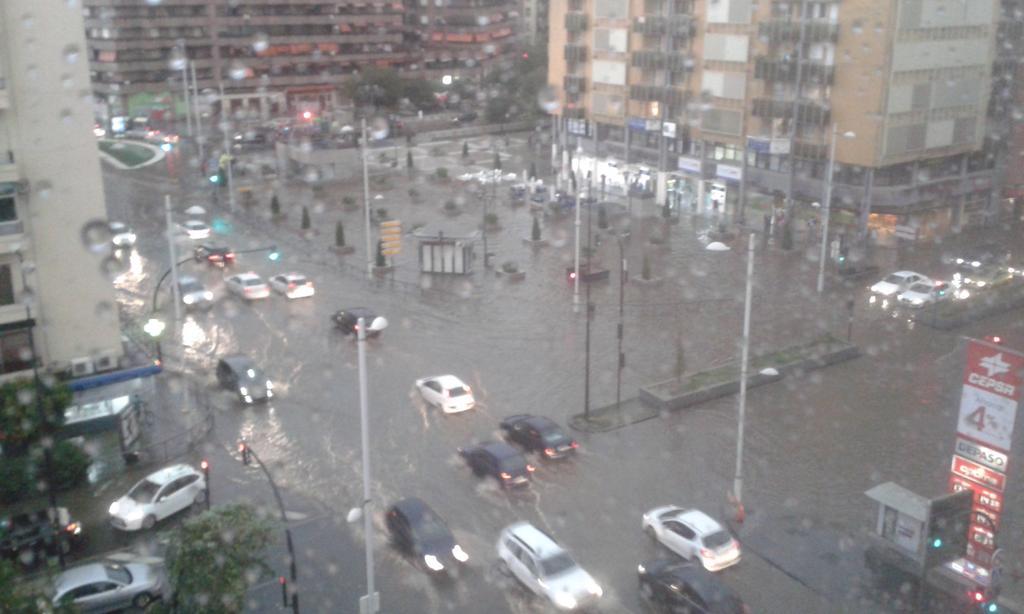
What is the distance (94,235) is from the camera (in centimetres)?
1490

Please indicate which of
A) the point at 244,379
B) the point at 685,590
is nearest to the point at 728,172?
the point at 244,379

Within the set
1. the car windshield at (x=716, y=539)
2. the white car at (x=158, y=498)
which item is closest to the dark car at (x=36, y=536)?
the white car at (x=158, y=498)

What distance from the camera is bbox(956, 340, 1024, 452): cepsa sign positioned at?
1043cm

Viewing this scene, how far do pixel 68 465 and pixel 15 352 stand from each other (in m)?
2.29

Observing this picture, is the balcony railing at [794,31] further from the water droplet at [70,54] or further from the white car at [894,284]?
the water droplet at [70,54]

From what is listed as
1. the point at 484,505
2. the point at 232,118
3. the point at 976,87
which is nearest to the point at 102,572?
the point at 484,505

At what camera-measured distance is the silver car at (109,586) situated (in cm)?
1038

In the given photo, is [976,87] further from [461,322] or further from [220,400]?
[220,400]

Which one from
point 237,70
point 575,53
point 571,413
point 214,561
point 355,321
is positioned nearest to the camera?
point 214,561

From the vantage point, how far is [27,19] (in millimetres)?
14023

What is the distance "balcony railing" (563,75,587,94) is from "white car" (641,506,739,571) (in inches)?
1061

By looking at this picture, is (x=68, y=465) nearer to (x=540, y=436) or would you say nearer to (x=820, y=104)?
(x=540, y=436)

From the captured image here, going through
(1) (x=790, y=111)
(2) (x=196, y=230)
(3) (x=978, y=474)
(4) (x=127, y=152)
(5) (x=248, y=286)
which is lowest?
(4) (x=127, y=152)

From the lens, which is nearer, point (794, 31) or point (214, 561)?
point (214, 561)
